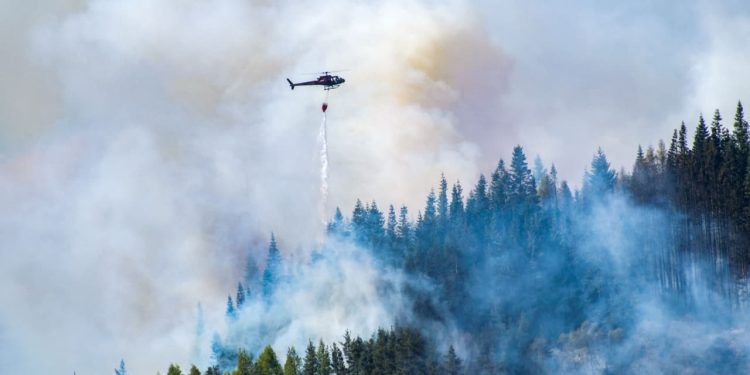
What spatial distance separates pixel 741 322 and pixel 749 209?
15.1 m

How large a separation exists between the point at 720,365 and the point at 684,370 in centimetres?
502

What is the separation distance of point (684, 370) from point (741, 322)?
1001 cm

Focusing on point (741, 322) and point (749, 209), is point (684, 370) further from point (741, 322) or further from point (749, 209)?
point (749, 209)

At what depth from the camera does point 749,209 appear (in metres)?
199

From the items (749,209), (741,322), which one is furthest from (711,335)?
(749,209)

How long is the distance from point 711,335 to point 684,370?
615cm

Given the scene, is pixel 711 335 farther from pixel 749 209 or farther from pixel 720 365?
pixel 749 209

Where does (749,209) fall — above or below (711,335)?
above

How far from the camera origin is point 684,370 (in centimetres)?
19838

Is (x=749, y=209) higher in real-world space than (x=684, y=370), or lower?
higher

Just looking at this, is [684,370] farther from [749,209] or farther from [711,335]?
[749,209]

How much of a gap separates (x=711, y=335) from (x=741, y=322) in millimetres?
4294

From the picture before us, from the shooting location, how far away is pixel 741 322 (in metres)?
199
